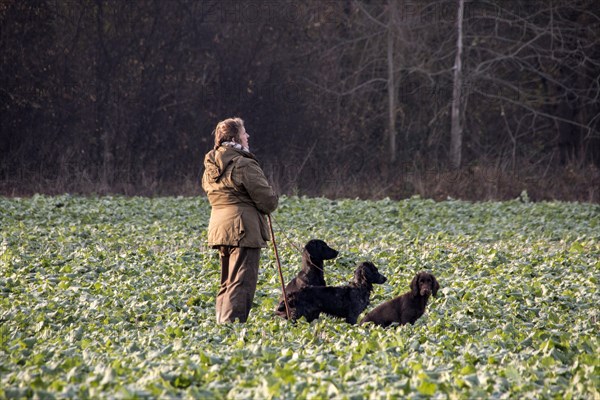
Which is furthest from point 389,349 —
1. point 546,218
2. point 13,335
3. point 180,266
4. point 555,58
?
point 555,58

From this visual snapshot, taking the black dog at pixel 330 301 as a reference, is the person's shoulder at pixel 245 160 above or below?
above

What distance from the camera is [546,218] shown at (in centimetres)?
2214

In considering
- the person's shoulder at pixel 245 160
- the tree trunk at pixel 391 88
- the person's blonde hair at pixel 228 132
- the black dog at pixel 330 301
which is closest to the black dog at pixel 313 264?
the black dog at pixel 330 301

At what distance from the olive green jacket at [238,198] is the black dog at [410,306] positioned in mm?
1426

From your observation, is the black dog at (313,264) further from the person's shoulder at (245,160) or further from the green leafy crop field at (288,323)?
the person's shoulder at (245,160)

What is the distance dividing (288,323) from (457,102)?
24.1 meters

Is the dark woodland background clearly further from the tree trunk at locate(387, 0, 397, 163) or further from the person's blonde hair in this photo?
the person's blonde hair

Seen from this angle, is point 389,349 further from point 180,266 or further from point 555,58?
point 555,58

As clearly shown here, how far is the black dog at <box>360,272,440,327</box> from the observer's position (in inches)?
362

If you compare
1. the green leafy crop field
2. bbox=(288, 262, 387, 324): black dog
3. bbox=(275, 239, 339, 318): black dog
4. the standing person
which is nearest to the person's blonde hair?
the standing person

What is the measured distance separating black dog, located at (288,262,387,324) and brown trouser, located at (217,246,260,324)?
46 cm

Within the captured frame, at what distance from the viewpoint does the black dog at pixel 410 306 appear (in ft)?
30.2

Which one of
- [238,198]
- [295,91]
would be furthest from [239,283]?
[295,91]

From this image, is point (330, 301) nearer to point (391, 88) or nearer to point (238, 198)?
point (238, 198)
